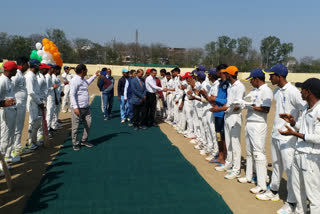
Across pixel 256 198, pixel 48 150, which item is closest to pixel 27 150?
pixel 48 150

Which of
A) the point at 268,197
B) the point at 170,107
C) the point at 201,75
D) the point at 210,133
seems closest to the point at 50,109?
the point at 170,107

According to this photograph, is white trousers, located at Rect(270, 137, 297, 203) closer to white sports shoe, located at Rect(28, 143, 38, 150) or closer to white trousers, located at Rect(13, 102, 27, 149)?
white trousers, located at Rect(13, 102, 27, 149)

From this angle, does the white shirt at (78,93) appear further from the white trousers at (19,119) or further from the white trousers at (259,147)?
the white trousers at (259,147)

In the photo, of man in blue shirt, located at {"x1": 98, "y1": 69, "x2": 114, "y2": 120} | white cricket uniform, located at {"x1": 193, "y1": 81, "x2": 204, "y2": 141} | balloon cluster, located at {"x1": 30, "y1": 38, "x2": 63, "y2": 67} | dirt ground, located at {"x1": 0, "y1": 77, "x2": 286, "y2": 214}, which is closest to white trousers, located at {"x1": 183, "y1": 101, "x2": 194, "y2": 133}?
white cricket uniform, located at {"x1": 193, "y1": 81, "x2": 204, "y2": 141}

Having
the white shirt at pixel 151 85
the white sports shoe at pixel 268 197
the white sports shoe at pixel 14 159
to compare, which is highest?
the white shirt at pixel 151 85

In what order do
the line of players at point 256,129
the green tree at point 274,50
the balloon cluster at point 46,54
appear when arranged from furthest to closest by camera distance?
the green tree at point 274,50 → the balloon cluster at point 46,54 → the line of players at point 256,129

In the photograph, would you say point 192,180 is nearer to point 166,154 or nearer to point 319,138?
point 166,154

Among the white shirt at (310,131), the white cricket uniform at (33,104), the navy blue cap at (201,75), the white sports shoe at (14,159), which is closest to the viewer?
the white shirt at (310,131)

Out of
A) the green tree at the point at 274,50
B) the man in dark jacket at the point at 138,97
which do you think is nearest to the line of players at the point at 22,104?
the man in dark jacket at the point at 138,97

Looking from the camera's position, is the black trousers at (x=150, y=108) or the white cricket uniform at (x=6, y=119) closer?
the white cricket uniform at (x=6, y=119)

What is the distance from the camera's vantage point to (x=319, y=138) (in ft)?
9.75

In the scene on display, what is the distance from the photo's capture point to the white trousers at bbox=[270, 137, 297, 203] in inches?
146

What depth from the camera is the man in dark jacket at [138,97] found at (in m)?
9.05

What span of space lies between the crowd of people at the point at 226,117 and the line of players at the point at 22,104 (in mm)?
19
